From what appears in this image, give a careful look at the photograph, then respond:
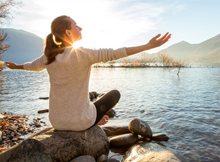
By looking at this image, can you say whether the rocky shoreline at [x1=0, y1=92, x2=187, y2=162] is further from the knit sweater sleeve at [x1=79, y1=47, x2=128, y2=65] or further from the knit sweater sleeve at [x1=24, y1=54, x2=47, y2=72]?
the knit sweater sleeve at [x1=79, y1=47, x2=128, y2=65]

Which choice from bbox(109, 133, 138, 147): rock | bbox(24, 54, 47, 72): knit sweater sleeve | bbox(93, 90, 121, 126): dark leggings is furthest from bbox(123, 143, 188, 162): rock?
bbox(24, 54, 47, 72): knit sweater sleeve

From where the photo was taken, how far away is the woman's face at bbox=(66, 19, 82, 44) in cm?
240

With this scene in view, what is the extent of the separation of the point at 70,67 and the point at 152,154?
85.5 inches

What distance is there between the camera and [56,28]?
7.64 feet

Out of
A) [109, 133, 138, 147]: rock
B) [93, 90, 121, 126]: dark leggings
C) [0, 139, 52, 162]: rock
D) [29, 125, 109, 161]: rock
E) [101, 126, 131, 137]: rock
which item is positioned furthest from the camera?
[101, 126, 131, 137]: rock

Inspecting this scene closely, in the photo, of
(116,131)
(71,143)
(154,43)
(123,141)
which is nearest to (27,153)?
(71,143)

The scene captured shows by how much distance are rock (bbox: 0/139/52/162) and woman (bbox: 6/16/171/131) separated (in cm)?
66

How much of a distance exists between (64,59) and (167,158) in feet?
7.55

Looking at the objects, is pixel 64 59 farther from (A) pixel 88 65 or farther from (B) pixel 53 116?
(B) pixel 53 116

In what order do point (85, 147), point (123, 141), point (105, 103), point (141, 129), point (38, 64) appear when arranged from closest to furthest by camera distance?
1. point (38, 64)
2. point (85, 147)
3. point (105, 103)
4. point (123, 141)
5. point (141, 129)

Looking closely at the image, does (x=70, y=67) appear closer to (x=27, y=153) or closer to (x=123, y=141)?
(x=27, y=153)

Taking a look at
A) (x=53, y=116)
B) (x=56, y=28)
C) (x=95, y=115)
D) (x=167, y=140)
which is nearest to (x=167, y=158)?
(x=95, y=115)

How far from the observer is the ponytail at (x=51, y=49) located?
2.37 meters

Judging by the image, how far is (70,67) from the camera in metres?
2.35
